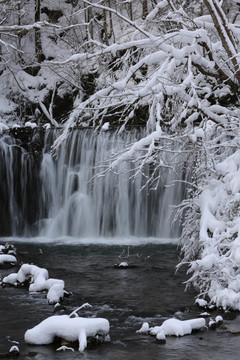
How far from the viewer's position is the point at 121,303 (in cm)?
824

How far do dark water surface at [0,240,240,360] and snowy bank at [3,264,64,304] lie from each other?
0.16 meters

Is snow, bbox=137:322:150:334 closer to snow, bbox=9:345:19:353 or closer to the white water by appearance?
snow, bbox=9:345:19:353

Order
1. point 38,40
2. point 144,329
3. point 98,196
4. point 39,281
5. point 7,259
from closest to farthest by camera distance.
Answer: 1. point 144,329
2. point 39,281
3. point 7,259
4. point 98,196
5. point 38,40

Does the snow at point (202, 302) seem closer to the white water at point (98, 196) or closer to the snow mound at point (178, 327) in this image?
the snow mound at point (178, 327)

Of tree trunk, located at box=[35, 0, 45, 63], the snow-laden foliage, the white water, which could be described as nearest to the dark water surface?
the snow-laden foliage

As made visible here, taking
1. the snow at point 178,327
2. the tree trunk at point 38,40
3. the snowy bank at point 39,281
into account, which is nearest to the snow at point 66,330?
the snow at point 178,327

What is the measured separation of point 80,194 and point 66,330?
33.1 feet

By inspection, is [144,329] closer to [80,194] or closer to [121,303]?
[121,303]

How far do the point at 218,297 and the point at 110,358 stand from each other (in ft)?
7.02

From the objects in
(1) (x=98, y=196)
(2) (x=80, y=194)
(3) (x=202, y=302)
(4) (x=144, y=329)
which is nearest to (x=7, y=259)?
(3) (x=202, y=302)

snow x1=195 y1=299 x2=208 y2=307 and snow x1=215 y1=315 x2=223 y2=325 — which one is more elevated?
snow x1=195 y1=299 x2=208 y2=307

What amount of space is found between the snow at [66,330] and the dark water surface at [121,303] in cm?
9

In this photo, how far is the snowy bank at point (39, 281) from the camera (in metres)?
8.14

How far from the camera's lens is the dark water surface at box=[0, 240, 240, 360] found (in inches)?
244
